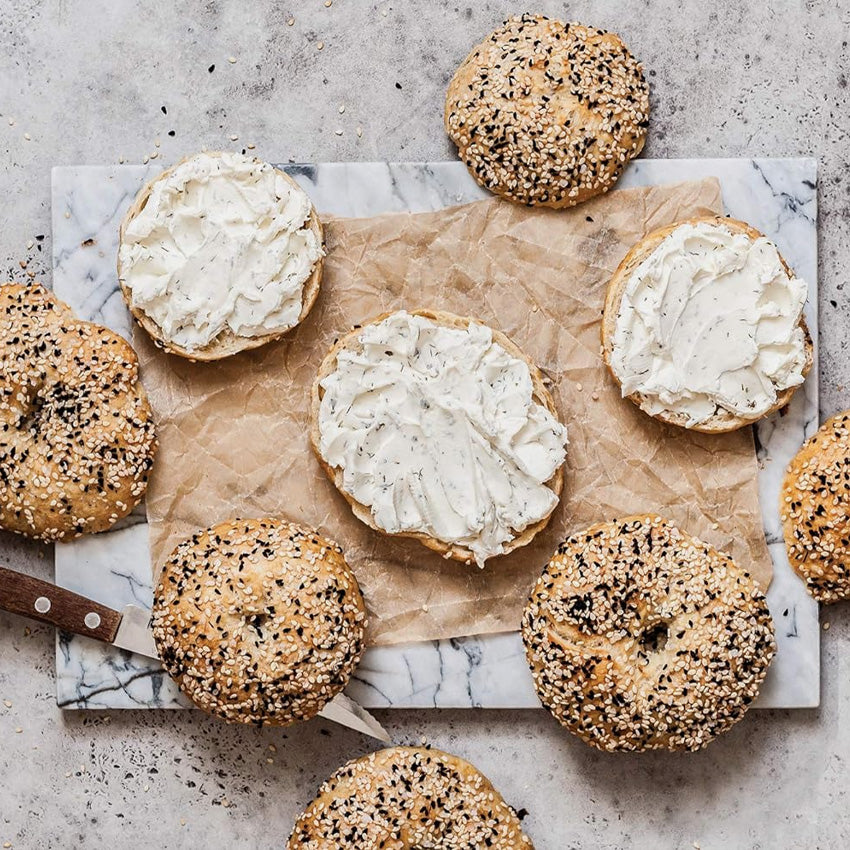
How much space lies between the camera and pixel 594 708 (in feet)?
8.72

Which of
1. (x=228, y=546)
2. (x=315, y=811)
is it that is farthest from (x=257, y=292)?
(x=315, y=811)

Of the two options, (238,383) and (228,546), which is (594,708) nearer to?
(228,546)

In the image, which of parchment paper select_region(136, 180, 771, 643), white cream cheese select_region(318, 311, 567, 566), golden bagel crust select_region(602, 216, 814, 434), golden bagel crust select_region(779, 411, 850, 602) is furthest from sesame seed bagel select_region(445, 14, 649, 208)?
golden bagel crust select_region(779, 411, 850, 602)

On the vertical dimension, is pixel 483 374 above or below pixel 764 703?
above

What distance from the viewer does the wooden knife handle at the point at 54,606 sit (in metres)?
2.71

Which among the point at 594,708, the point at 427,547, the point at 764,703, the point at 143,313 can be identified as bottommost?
the point at 764,703

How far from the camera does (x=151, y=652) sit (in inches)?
109

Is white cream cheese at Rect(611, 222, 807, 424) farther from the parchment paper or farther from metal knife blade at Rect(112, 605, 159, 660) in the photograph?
metal knife blade at Rect(112, 605, 159, 660)

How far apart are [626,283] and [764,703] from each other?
117 cm

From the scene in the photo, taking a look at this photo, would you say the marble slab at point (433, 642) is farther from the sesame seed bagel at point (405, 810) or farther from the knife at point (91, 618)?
the sesame seed bagel at point (405, 810)

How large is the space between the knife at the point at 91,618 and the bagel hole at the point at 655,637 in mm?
725

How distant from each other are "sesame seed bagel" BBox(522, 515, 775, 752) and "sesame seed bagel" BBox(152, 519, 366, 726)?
52 centimetres

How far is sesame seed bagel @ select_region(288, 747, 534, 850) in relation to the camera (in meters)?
2.66

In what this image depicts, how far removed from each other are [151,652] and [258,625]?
323mm
